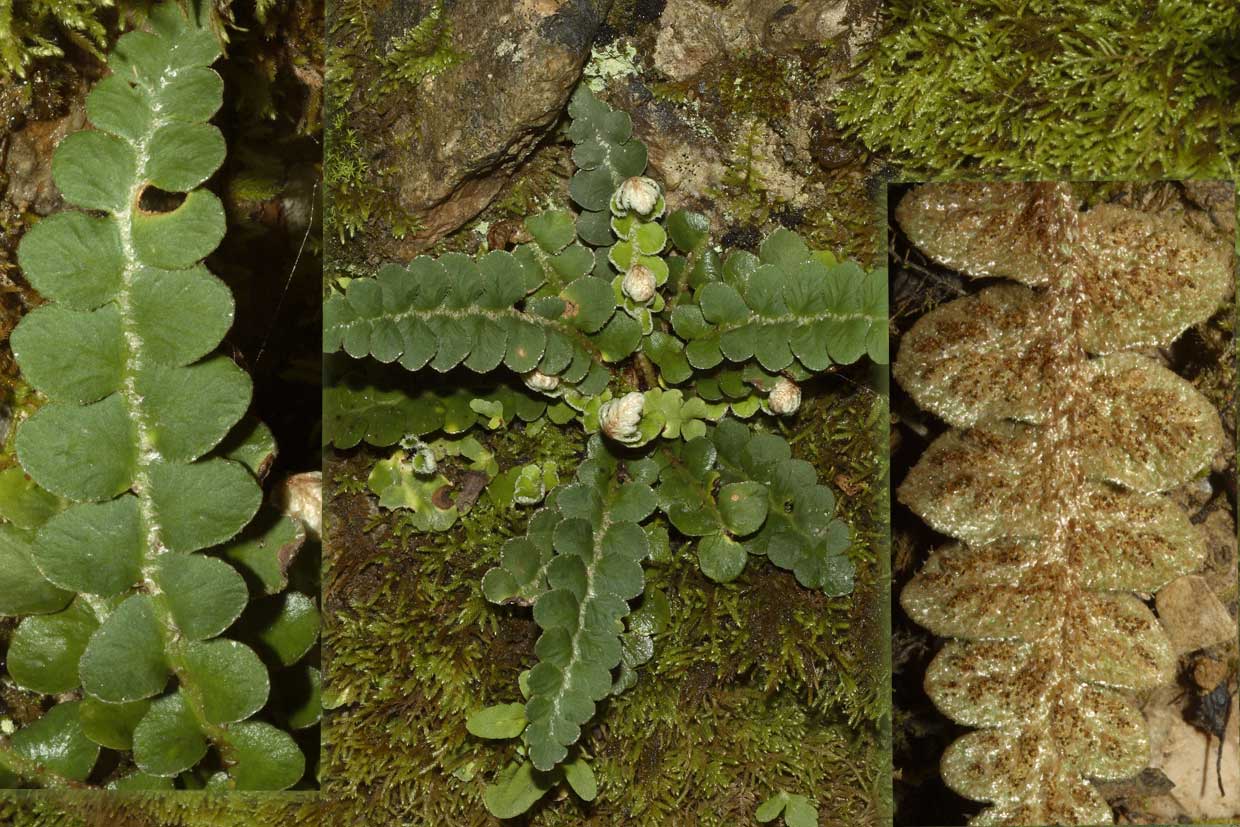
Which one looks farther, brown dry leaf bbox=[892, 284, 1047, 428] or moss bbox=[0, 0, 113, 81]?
brown dry leaf bbox=[892, 284, 1047, 428]

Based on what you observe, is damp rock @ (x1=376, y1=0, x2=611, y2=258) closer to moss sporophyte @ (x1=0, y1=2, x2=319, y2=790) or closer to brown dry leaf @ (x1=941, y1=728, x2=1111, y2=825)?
moss sporophyte @ (x1=0, y1=2, x2=319, y2=790)

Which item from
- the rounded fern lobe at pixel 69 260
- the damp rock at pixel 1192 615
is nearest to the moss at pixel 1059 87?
the damp rock at pixel 1192 615

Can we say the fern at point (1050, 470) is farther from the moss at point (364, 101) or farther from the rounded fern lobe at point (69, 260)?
the rounded fern lobe at point (69, 260)

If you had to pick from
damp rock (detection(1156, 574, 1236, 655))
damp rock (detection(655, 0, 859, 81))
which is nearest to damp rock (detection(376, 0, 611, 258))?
→ damp rock (detection(655, 0, 859, 81))

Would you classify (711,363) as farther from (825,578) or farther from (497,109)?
(497,109)

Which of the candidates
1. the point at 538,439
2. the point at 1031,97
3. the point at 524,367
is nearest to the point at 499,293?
the point at 524,367
